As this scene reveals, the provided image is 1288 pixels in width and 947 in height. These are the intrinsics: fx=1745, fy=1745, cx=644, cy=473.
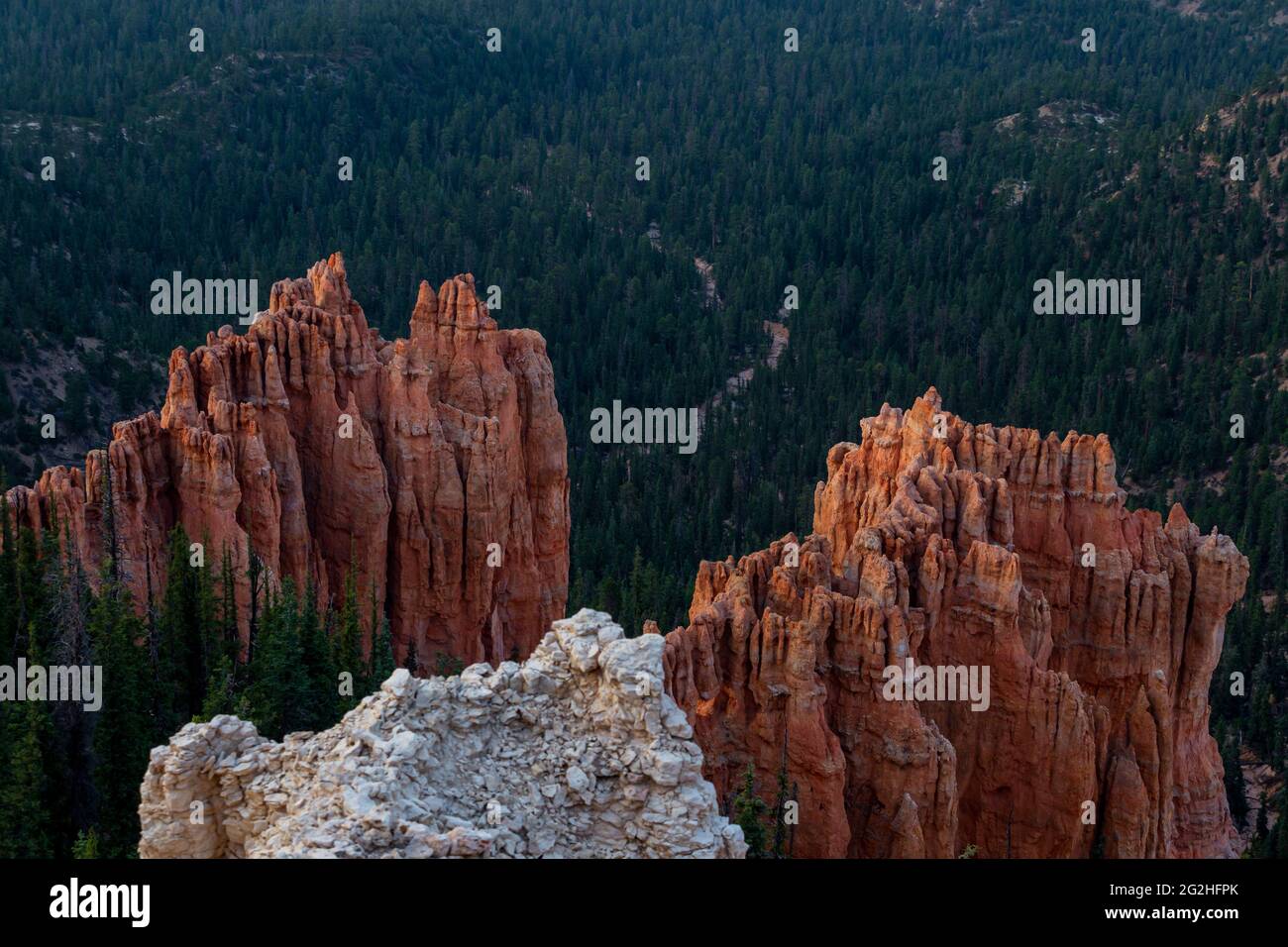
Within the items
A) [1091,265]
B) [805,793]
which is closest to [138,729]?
[805,793]

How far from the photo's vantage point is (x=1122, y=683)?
55844 millimetres

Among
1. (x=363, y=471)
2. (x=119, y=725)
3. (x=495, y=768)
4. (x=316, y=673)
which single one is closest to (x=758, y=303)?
(x=363, y=471)

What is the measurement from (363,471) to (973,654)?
21.5 meters

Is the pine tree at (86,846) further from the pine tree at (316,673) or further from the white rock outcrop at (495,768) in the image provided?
the white rock outcrop at (495,768)

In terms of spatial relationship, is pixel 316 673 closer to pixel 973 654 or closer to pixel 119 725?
pixel 119 725

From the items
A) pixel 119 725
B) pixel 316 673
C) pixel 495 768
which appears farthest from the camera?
pixel 316 673

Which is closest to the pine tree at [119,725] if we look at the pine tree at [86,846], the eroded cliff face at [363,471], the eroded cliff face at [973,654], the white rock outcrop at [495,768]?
the pine tree at [86,846]

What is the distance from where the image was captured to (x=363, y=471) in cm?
5894

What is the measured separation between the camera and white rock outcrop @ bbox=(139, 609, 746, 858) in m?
27.0

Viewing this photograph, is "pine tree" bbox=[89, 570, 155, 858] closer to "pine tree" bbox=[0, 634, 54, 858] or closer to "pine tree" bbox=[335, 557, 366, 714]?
"pine tree" bbox=[0, 634, 54, 858]

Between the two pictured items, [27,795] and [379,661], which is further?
[379,661]

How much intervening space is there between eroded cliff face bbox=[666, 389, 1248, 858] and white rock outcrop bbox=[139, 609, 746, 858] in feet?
40.8

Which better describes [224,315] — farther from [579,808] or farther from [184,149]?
[579,808]

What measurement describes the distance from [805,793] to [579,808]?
1637 cm
